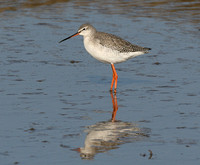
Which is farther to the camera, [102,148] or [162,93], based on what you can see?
[162,93]

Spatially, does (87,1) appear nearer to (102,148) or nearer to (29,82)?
(29,82)

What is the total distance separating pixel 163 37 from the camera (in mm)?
17672

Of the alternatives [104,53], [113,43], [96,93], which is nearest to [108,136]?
[96,93]

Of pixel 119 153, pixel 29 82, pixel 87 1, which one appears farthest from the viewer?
pixel 87 1

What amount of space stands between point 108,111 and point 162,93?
5.88 ft

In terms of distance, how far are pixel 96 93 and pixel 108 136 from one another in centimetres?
330

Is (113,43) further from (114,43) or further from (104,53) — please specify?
(104,53)

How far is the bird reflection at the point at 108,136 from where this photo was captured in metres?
8.13

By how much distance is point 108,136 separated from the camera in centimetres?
873

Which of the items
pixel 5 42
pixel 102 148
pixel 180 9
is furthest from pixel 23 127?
pixel 180 9

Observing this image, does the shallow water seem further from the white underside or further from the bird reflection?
the white underside

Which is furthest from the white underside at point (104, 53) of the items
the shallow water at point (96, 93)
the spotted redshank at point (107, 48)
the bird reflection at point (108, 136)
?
the bird reflection at point (108, 136)

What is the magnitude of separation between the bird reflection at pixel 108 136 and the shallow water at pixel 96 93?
16mm

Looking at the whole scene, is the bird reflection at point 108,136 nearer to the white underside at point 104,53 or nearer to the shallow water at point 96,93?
the shallow water at point 96,93
